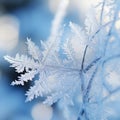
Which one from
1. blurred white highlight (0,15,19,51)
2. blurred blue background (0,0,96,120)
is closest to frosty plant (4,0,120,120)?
blurred blue background (0,0,96,120)

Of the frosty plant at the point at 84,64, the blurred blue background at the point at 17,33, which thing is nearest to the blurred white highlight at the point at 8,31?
the blurred blue background at the point at 17,33

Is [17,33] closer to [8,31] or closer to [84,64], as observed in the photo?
[8,31]

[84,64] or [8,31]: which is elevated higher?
[84,64]

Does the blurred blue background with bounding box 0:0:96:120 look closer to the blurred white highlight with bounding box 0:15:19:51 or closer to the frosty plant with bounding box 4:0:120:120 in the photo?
the blurred white highlight with bounding box 0:15:19:51

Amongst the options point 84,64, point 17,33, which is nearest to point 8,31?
point 17,33

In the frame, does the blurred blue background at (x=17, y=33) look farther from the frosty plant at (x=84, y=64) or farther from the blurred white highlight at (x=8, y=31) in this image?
the frosty plant at (x=84, y=64)

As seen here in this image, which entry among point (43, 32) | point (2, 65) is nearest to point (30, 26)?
point (43, 32)

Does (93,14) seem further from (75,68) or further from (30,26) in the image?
(30,26)
